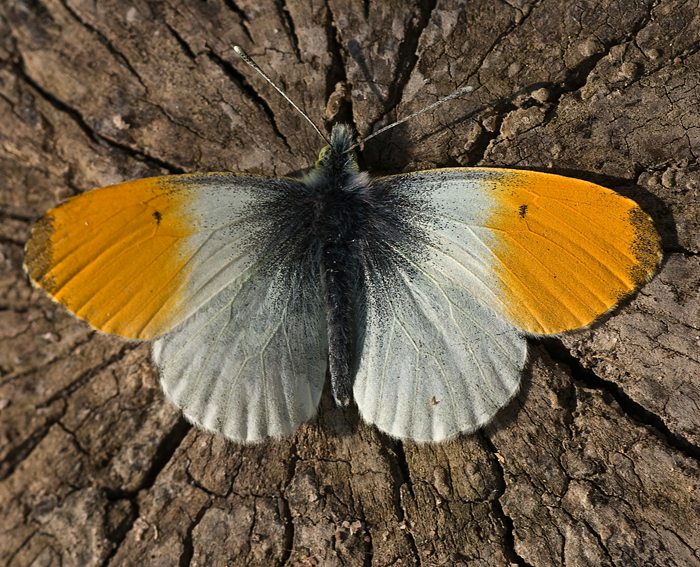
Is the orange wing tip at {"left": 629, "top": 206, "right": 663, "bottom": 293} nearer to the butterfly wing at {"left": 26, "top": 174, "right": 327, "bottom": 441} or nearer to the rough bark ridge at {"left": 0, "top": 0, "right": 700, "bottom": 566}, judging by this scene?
the rough bark ridge at {"left": 0, "top": 0, "right": 700, "bottom": 566}

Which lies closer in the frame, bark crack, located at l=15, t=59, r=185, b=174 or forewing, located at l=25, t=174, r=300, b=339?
forewing, located at l=25, t=174, r=300, b=339

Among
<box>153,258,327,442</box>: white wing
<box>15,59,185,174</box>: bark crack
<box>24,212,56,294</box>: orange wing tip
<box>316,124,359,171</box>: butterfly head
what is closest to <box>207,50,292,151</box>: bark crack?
<box>316,124,359,171</box>: butterfly head

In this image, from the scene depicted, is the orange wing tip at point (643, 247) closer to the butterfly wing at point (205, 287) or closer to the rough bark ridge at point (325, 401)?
the rough bark ridge at point (325, 401)

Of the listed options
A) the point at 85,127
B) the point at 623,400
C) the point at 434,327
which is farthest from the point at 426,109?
the point at 85,127

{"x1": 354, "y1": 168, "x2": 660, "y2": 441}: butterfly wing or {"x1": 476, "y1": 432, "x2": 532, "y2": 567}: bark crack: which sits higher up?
{"x1": 354, "y1": 168, "x2": 660, "y2": 441}: butterfly wing


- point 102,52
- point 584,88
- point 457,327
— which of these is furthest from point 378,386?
point 102,52

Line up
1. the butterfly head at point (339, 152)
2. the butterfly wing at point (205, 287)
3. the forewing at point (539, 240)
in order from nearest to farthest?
1. the forewing at point (539, 240)
2. the butterfly wing at point (205, 287)
3. the butterfly head at point (339, 152)

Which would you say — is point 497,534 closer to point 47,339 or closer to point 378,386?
point 378,386

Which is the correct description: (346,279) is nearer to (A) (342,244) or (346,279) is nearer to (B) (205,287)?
(A) (342,244)

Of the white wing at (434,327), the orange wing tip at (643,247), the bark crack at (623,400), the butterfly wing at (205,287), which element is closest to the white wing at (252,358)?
the butterfly wing at (205,287)
